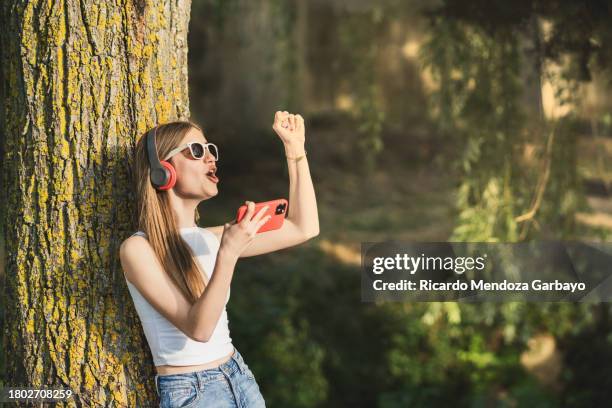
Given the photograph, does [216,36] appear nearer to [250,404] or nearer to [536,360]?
[536,360]

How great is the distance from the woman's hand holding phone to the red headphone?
0.27 m

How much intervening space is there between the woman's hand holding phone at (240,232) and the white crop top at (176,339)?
0.25 meters

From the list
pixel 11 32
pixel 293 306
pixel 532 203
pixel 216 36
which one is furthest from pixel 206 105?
pixel 11 32

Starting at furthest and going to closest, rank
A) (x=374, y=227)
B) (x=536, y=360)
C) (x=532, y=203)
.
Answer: (x=374, y=227) < (x=536, y=360) < (x=532, y=203)

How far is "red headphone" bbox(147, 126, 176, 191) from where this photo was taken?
2.26 m

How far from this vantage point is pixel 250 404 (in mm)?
2320

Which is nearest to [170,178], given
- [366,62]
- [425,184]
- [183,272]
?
[183,272]

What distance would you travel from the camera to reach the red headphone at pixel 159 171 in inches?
89.0

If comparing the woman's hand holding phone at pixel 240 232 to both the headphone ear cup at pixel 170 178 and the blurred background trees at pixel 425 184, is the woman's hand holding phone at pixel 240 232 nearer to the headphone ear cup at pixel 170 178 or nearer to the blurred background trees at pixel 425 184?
the headphone ear cup at pixel 170 178

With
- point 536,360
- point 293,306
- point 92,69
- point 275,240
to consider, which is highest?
point 92,69

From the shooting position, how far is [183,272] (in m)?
2.25

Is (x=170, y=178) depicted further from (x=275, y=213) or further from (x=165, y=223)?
(x=275, y=213)

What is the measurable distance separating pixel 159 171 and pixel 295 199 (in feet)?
1.51

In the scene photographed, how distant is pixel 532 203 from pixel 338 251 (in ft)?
11.5
